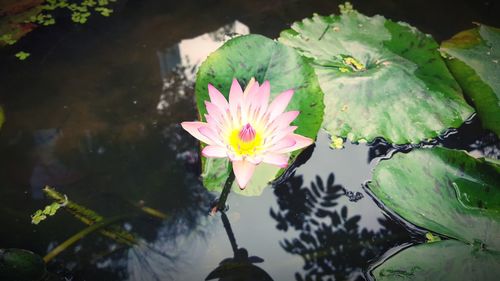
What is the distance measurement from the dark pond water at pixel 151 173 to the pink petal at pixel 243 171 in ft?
1.97

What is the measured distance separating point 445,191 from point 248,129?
3.43 ft

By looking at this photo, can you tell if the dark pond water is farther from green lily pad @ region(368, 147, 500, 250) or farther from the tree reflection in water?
green lily pad @ region(368, 147, 500, 250)

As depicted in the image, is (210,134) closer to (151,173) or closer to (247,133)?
(247,133)

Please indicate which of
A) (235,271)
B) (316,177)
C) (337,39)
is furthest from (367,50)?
(235,271)

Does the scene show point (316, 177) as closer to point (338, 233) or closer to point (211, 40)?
point (338, 233)

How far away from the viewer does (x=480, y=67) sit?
2.03m

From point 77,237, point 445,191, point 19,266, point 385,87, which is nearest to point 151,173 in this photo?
point 77,237

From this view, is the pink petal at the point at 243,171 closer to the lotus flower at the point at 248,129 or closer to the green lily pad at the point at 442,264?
the lotus flower at the point at 248,129

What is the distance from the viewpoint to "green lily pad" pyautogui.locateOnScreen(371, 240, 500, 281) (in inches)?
52.9

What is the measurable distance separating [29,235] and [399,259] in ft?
5.96

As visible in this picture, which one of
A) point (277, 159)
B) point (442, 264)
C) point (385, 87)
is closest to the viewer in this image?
point (277, 159)

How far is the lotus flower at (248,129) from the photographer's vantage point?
4.15 feet

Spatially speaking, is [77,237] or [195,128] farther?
[77,237]

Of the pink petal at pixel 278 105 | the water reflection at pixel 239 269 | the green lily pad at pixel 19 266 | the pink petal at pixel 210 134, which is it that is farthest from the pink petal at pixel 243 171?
the green lily pad at pixel 19 266
